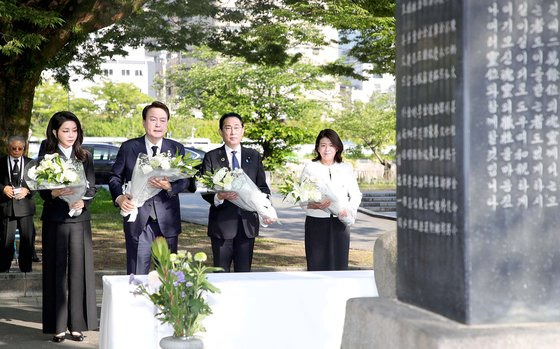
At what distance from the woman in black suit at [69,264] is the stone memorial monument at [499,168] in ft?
16.7

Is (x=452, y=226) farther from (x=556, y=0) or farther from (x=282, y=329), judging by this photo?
(x=282, y=329)

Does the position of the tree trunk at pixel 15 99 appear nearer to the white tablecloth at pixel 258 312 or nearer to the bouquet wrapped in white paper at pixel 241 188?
the bouquet wrapped in white paper at pixel 241 188

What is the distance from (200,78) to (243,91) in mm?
2899

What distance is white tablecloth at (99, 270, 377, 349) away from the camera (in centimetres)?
647

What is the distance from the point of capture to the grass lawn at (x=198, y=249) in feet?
45.2

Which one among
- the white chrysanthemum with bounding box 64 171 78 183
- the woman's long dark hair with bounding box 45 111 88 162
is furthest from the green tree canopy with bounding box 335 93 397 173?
the white chrysanthemum with bounding box 64 171 78 183

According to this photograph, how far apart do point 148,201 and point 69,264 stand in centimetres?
123

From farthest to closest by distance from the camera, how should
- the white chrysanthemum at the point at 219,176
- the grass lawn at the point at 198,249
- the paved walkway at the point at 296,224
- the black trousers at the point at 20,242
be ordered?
the paved walkway at the point at 296,224
the grass lawn at the point at 198,249
the black trousers at the point at 20,242
the white chrysanthemum at the point at 219,176

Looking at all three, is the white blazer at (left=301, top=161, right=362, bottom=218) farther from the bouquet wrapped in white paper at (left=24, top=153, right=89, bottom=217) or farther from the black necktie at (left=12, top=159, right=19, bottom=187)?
the black necktie at (left=12, top=159, right=19, bottom=187)

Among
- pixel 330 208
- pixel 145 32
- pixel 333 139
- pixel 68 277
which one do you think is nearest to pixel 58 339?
pixel 68 277

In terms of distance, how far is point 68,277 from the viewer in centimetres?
920

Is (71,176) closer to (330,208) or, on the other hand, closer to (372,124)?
(330,208)

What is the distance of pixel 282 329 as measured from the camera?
22.6 feet

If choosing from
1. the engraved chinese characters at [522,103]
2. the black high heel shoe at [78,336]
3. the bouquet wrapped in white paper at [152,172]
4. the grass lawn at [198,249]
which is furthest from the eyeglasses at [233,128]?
the engraved chinese characters at [522,103]
